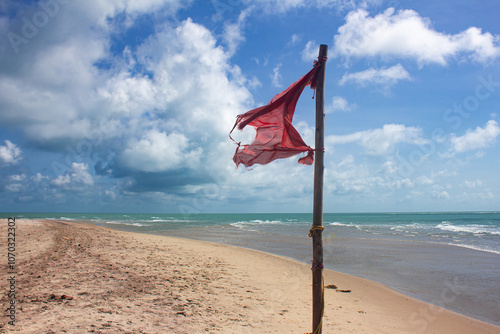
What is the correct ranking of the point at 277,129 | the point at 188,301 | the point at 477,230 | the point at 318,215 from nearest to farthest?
the point at 318,215 < the point at 277,129 < the point at 188,301 < the point at 477,230

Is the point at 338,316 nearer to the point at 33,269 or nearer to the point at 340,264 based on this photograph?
the point at 340,264

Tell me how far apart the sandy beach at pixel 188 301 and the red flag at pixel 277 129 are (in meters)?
2.95

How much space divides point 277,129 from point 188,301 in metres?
4.07

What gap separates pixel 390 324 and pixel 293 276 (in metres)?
3.97

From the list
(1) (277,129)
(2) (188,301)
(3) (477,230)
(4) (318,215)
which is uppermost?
(1) (277,129)

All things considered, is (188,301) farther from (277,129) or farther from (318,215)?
(277,129)

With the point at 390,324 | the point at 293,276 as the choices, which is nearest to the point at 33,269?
the point at 293,276

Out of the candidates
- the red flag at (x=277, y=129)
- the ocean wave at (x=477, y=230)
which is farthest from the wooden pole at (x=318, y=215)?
the ocean wave at (x=477, y=230)

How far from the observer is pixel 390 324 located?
618 cm

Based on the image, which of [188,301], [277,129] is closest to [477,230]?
[188,301]

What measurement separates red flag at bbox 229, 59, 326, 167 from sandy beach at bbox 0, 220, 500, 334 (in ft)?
9.69

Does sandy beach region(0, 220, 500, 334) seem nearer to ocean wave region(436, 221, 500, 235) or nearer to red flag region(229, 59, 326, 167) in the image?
red flag region(229, 59, 326, 167)

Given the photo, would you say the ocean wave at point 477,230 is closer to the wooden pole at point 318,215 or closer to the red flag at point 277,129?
the wooden pole at point 318,215

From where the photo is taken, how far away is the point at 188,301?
6.27 meters
